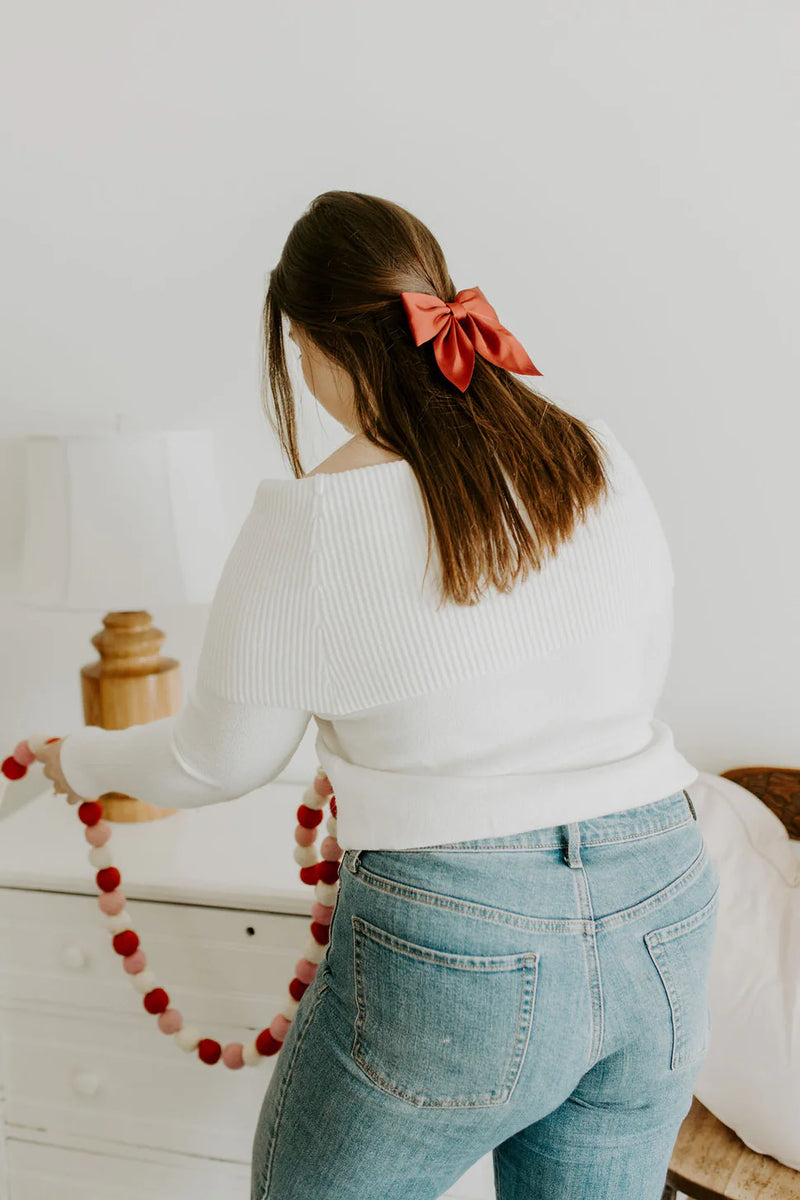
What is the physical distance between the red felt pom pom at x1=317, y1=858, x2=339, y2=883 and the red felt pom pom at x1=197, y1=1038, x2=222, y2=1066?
0.29 metres

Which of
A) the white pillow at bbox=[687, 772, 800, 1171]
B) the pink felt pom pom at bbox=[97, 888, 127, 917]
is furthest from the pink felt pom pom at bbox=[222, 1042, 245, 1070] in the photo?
the white pillow at bbox=[687, 772, 800, 1171]

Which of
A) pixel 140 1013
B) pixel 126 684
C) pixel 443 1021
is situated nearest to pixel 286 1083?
pixel 443 1021

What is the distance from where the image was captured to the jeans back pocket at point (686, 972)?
84cm

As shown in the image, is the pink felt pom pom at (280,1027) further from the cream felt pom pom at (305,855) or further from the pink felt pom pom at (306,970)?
the cream felt pom pom at (305,855)

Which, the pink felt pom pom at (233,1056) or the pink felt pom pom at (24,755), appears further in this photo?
the pink felt pom pom at (233,1056)

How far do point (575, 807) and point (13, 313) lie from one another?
134 cm

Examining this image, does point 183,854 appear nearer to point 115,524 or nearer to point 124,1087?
point 124,1087

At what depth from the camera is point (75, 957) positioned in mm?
1388

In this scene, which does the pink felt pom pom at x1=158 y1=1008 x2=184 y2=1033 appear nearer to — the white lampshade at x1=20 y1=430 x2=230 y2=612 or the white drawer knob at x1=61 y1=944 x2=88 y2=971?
the white drawer knob at x1=61 y1=944 x2=88 y2=971

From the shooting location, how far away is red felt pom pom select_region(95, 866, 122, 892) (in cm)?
132

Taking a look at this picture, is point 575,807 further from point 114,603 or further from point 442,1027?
point 114,603

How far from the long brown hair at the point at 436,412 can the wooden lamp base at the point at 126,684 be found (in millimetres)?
789

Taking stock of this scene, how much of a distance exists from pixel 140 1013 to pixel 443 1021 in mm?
744

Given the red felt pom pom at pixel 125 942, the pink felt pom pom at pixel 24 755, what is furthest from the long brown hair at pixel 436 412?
the red felt pom pom at pixel 125 942
